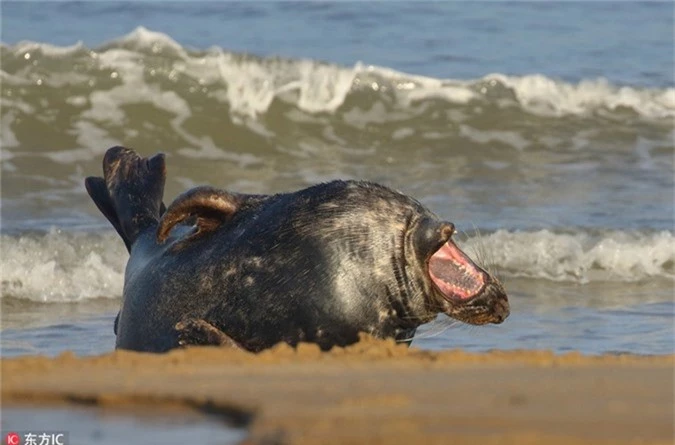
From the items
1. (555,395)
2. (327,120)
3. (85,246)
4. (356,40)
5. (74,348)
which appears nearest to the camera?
(555,395)

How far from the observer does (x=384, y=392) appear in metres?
4.04

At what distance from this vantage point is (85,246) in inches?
415

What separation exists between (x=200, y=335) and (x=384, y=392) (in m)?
1.86

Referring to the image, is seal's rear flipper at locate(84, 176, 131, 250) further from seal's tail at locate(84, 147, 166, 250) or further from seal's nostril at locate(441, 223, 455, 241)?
seal's nostril at locate(441, 223, 455, 241)

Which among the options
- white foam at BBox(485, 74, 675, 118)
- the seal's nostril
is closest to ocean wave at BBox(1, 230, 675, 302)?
the seal's nostril

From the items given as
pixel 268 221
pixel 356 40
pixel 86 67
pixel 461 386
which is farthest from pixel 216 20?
pixel 461 386

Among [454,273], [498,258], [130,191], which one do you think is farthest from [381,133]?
[454,273]

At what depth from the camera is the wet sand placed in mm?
3600

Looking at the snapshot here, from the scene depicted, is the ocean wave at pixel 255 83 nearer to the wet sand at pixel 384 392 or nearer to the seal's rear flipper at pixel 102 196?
the seal's rear flipper at pixel 102 196

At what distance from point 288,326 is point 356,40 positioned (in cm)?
1320

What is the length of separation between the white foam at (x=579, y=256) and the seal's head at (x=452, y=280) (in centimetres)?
373

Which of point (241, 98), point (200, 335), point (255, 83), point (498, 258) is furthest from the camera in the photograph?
point (255, 83)

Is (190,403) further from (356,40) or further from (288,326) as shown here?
(356,40)

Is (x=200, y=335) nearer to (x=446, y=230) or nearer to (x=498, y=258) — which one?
(x=446, y=230)
